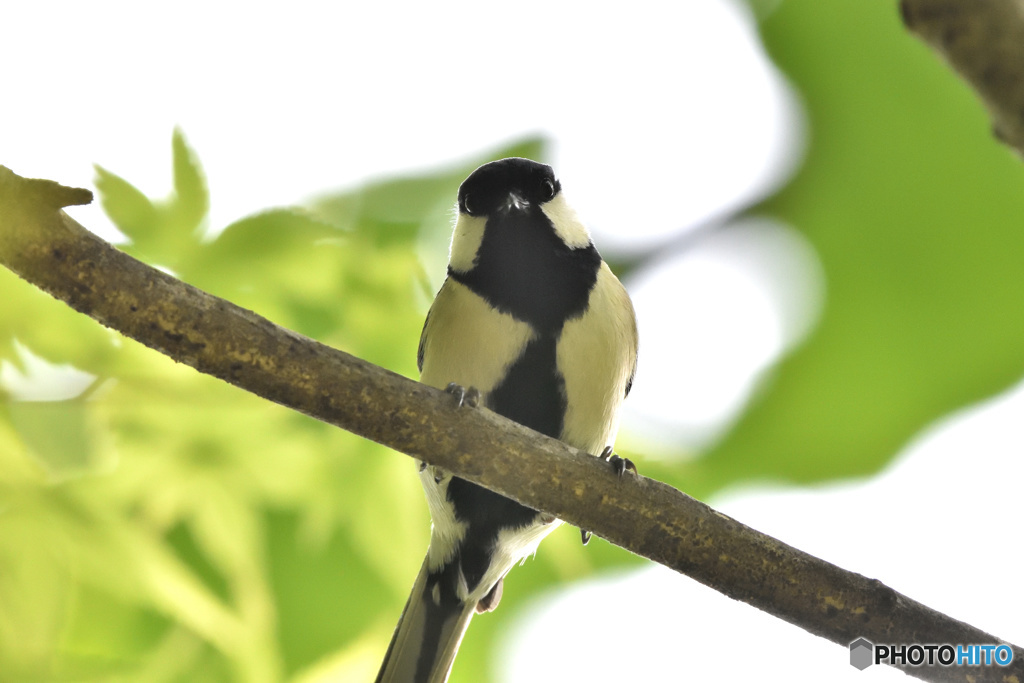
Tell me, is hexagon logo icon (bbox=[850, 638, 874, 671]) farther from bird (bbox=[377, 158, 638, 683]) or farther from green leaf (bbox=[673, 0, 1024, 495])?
green leaf (bbox=[673, 0, 1024, 495])

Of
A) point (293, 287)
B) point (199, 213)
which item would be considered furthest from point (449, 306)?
point (199, 213)

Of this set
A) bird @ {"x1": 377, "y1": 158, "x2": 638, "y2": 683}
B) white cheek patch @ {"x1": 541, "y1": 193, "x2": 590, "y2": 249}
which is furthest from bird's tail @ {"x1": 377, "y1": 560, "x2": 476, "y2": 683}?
white cheek patch @ {"x1": 541, "y1": 193, "x2": 590, "y2": 249}

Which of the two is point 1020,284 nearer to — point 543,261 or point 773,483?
point 773,483

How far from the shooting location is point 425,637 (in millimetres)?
1664

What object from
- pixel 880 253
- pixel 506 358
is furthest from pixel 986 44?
pixel 880 253

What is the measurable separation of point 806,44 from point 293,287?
160 cm

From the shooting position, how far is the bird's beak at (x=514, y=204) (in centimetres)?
166

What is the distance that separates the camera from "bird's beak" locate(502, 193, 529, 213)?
1656 mm

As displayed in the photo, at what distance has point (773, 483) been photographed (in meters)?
2.39

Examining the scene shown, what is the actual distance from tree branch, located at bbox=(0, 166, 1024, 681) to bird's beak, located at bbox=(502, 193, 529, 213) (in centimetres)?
61

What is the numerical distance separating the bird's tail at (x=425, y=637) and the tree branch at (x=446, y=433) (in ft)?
1.97

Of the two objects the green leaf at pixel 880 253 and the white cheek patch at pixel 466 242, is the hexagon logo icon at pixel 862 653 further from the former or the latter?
the green leaf at pixel 880 253

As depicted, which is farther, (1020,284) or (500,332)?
(1020,284)

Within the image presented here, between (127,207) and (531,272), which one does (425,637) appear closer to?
(531,272)
